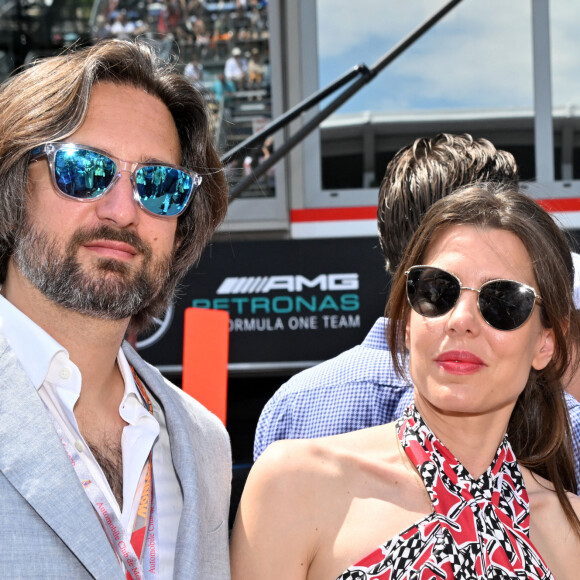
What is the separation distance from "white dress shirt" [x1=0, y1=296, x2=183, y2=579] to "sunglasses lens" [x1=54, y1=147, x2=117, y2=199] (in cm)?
28

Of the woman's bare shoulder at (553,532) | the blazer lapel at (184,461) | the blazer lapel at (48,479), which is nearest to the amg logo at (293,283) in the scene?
the blazer lapel at (184,461)

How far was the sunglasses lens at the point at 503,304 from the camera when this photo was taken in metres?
1.90

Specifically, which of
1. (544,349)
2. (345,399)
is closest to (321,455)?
(345,399)

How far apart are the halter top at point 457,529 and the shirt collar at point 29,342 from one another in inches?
28.4

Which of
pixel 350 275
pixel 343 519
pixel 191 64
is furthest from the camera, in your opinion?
pixel 191 64

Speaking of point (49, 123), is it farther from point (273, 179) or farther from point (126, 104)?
point (273, 179)

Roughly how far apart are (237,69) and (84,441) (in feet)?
14.7

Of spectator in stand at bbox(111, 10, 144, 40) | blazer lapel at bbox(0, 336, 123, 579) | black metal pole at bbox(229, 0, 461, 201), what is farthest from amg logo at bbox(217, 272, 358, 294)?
blazer lapel at bbox(0, 336, 123, 579)

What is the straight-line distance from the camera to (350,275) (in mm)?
5059

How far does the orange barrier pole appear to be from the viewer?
150 inches

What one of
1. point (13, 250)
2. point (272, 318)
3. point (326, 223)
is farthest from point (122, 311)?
point (326, 223)

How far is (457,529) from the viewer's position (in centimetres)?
179

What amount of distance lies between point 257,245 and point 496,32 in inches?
86.6

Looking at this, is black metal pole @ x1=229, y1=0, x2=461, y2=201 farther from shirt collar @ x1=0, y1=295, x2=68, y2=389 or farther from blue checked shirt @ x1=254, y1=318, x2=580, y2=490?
shirt collar @ x1=0, y1=295, x2=68, y2=389
